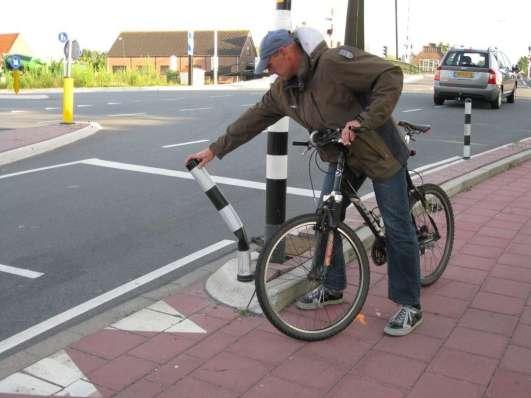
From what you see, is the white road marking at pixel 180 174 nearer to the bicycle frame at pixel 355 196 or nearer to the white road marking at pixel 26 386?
the bicycle frame at pixel 355 196

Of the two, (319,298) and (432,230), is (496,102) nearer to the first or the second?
(432,230)

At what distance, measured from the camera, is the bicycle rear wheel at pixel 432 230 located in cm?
457

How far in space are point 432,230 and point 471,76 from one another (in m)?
16.3

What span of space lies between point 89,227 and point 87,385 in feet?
10.8

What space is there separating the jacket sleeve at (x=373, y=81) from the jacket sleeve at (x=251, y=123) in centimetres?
54

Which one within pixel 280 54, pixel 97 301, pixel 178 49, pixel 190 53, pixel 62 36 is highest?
pixel 178 49

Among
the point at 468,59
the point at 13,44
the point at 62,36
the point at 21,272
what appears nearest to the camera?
the point at 21,272

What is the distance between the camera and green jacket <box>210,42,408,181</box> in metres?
3.45

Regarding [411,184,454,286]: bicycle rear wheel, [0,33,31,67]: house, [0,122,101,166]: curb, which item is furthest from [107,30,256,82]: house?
[411,184,454,286]: bicycle rear wheel

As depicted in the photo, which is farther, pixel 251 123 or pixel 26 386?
pixel 251 123

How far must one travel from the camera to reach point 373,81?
3475 mm

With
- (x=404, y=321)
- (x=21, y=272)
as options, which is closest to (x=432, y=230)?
(x=404, y=321)

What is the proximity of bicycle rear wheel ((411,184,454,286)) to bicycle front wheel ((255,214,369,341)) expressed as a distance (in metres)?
0.68

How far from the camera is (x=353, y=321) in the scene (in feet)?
13.3
